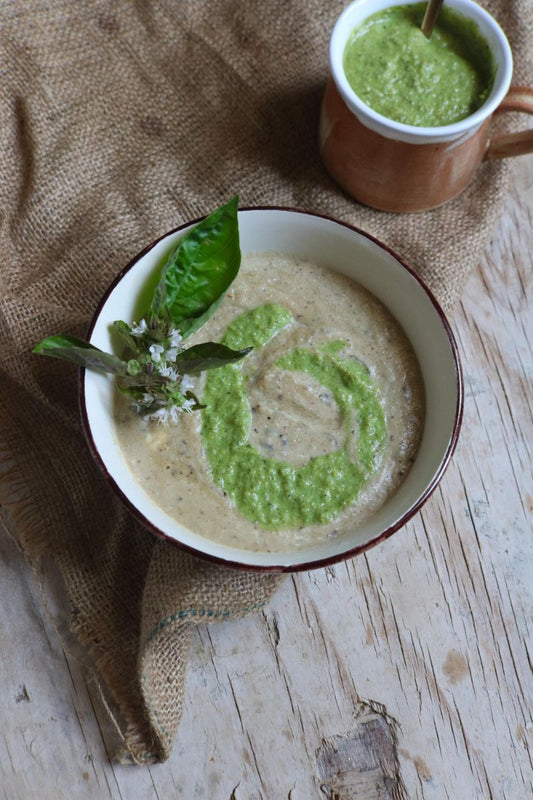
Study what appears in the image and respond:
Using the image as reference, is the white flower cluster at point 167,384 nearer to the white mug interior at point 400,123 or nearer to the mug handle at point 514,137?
the white mug interior at point 400,123

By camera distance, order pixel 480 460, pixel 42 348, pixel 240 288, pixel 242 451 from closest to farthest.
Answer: pixel 42 348
pixel 242 451
pixel 240 288
pixel 480 460

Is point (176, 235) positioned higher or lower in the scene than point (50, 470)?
higher

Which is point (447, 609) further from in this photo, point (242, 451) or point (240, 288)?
point (240, 288)

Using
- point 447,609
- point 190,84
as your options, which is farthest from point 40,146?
point 447,609

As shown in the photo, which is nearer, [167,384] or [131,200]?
[167,384]

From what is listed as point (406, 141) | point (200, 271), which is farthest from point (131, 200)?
point (406, 141)

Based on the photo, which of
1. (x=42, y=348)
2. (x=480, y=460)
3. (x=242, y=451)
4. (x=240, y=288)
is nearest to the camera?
(x=42, y=348)

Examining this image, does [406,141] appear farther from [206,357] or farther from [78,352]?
[78,352]
